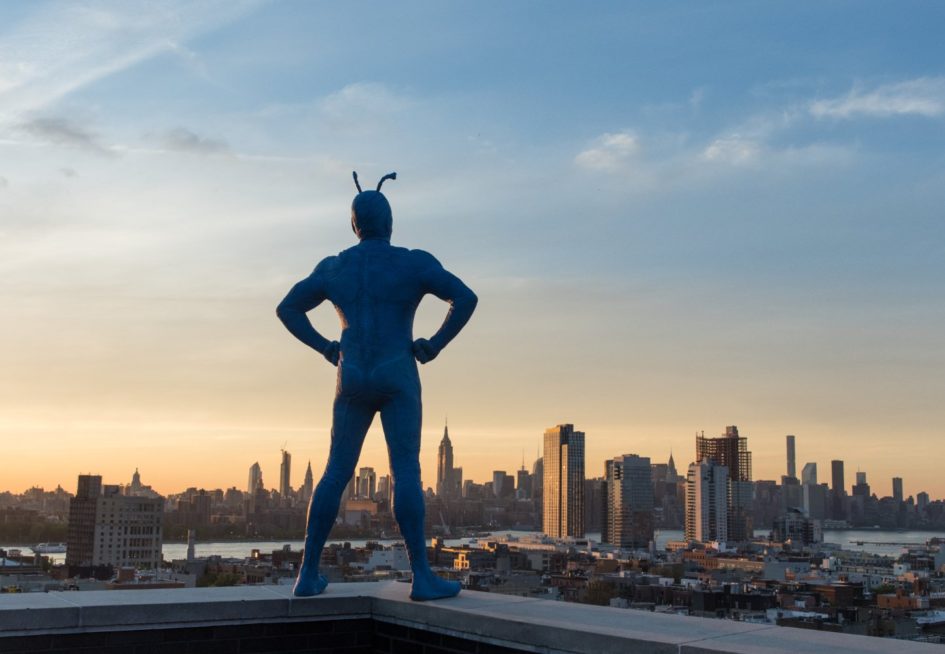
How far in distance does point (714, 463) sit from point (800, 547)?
38.4 m

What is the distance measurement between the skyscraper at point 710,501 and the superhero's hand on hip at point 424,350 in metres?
169

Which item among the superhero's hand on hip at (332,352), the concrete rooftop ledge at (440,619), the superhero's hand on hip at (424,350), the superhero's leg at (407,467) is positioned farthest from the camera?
the superhero's hand on hip at (332,352)

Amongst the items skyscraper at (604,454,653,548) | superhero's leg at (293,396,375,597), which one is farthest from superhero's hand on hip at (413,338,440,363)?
skyscraper at (604,454,653,548)

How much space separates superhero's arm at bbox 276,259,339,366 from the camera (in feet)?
18.8

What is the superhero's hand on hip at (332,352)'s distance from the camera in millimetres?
5625

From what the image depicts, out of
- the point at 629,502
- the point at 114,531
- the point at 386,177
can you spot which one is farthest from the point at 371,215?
the point at 629,502

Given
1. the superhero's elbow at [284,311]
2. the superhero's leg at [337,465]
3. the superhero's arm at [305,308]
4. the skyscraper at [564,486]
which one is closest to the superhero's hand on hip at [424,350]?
the superhero's leg at [337,465]

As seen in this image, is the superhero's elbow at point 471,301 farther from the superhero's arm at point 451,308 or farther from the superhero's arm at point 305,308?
the superhero's arm at point 305,308

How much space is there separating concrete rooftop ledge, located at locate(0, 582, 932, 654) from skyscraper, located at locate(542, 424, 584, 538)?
17666cm

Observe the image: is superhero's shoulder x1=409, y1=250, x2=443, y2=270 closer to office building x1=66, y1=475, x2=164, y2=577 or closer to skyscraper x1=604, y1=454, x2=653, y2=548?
office building x1=66, y1=475, x2=164, y2=577

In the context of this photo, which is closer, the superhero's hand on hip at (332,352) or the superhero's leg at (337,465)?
the superhero's leg at (337,465)

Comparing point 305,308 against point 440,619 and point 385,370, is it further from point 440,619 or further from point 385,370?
point 440,619

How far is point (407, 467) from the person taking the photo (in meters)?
5.39

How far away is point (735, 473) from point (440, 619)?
610 feet
